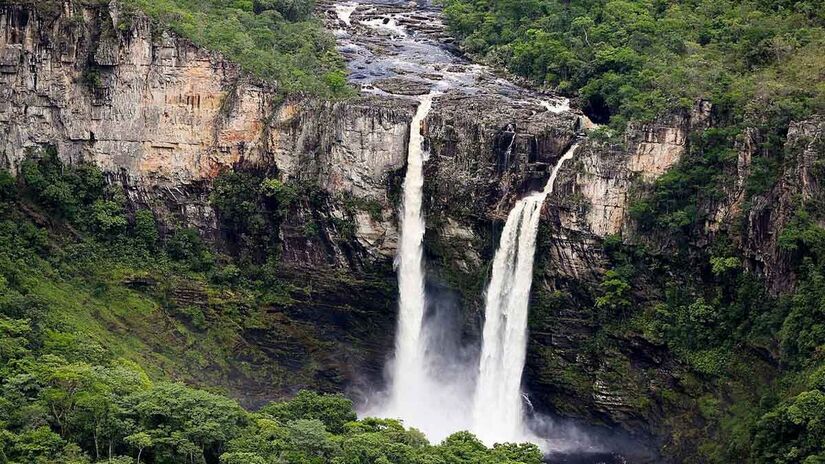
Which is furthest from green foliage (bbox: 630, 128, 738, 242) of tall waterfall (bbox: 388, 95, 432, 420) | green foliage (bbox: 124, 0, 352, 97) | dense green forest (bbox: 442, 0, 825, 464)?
green foliage (bbox: 124, 0, 352, 97)

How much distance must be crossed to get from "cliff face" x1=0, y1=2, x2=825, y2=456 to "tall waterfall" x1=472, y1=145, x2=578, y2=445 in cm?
48

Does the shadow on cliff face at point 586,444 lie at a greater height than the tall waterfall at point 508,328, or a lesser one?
lesser

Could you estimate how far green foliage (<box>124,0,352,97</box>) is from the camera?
193ft

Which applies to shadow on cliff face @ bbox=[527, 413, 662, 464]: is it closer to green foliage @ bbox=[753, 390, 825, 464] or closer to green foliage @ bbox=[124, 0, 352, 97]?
green foliage @ bbox=[753, 390, 825, 464]

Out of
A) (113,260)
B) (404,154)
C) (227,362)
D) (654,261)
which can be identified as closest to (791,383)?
(654,261)

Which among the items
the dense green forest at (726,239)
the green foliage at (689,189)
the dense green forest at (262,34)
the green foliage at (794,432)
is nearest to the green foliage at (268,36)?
the dense green forest at (262,34)

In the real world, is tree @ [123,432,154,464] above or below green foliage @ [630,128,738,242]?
below

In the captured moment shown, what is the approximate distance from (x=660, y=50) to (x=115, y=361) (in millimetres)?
23586

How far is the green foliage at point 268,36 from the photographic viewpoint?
58844 mm

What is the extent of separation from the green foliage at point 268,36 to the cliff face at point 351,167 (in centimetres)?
94

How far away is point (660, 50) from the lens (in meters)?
60.9

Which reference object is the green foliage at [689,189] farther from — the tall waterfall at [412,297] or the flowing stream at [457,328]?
the tall waterfall at [412,297]

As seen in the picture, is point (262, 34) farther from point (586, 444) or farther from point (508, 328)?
point (586, 444)

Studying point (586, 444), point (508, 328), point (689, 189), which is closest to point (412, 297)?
point (508, 328)
